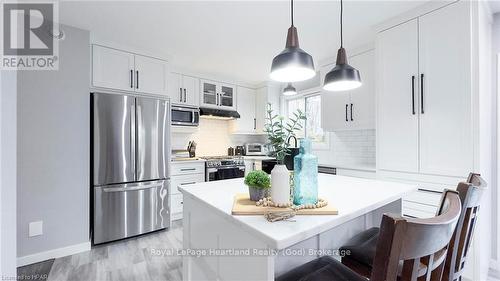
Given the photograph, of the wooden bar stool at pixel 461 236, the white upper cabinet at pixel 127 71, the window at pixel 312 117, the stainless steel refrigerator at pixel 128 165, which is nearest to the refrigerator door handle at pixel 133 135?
the stainless steel refrigerator at pixel 128 165

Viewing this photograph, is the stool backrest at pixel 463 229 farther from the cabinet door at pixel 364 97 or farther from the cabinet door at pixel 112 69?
the cabinet door at pixel 112 69

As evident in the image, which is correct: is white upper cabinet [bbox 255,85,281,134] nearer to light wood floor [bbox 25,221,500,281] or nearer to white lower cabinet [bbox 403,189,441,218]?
light wood floor [bbox 25,221,500,281]

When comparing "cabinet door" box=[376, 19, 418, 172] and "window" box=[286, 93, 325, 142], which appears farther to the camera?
"window" box=[286, 93, 325, 142]

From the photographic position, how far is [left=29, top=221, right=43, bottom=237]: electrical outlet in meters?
2.24

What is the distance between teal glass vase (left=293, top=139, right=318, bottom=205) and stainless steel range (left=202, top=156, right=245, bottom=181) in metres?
2.78

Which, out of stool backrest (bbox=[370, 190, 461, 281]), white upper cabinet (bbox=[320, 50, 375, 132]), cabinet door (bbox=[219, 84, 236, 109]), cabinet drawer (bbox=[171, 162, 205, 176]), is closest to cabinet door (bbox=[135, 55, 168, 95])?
cabinet drawer (bbox=[171, 162, 205, 176])

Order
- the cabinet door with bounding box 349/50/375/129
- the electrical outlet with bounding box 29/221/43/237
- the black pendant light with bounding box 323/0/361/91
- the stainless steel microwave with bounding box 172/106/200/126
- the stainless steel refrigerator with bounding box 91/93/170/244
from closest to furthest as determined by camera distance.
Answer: the black pendant light with bounding box 323/0/361/91, the electrical outlet with bounding box 29/221/43/237, the stainless steel refrigerator with bounding box 91/93/170/244, the cabinet door with bounding box 349/50/375/129, the stainless steel microwave with bounding box 172/106/200/126

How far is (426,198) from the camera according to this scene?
205 cm

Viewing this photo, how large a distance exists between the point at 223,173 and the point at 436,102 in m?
2.90

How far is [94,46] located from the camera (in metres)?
2.67

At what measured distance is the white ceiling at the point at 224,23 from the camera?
6.80ft

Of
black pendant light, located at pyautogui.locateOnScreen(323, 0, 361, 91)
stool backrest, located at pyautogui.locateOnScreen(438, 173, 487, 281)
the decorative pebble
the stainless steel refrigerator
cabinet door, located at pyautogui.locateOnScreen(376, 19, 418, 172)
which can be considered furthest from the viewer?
the stainless steel refrigerator

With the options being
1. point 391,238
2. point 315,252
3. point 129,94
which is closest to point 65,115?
point 129,94

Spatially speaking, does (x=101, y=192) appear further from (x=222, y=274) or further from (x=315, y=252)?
(x=315, y=252)
